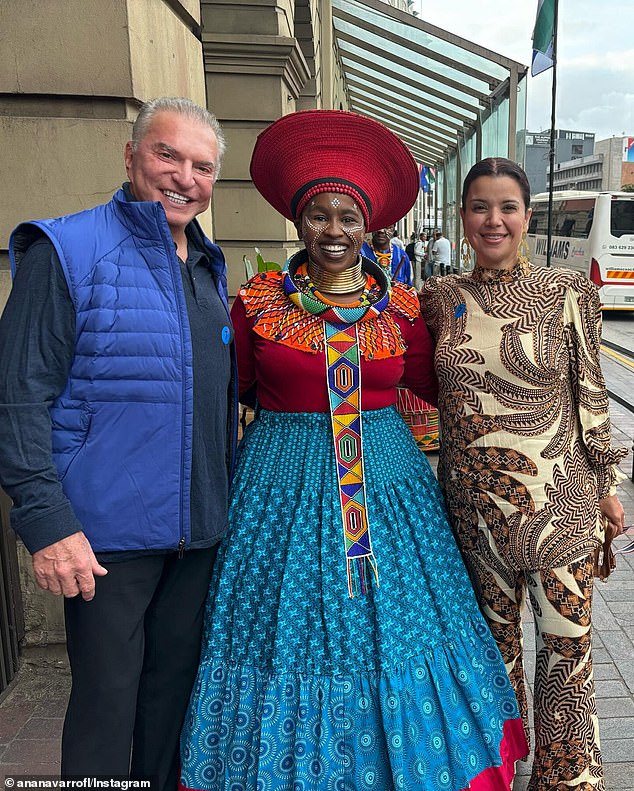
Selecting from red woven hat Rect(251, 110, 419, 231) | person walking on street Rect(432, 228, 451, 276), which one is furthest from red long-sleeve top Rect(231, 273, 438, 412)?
person walking on street Rect(432, 228, 451, 276)

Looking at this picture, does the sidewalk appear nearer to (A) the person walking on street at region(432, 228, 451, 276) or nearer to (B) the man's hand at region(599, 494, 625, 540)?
(B) the man's hand at region(599, 494, 625, 540)

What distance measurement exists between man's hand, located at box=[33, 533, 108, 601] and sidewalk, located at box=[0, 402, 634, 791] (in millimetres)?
1243

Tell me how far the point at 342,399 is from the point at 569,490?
2.36 feet

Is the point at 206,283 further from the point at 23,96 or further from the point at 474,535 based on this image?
the point at 23,96

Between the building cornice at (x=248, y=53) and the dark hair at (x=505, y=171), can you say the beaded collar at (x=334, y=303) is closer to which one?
the dark hair at (x=505, y=171)

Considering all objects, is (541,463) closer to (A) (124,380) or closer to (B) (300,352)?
(B) (300,352)

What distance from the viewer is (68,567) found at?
1.63 m

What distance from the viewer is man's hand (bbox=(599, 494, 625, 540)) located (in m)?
2.25

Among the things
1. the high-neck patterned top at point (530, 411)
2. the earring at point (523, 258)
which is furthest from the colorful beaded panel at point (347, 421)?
the earring at point (523, 258)

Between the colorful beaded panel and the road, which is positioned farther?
the road

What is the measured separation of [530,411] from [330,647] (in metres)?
0.88

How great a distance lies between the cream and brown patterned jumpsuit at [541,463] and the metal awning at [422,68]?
9.40 metres

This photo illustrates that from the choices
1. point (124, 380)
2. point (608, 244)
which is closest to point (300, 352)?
point (124, 380)

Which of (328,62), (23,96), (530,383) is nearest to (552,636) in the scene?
(530,383)
